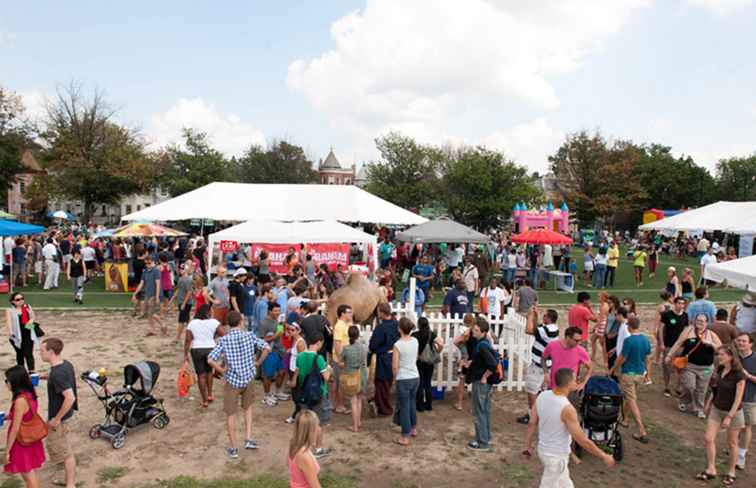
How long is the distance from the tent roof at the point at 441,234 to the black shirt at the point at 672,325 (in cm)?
837

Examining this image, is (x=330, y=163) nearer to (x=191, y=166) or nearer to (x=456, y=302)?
(x=191, y=166)

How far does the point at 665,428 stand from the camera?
22.9 feet

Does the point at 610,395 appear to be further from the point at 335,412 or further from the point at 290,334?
the point at 290,334

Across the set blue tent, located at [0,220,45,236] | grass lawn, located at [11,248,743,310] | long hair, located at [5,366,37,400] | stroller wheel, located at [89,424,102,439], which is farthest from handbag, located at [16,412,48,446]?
blue tent, located at [0,220,45,236]

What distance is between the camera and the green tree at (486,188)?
137 feet

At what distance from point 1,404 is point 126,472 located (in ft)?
10.0

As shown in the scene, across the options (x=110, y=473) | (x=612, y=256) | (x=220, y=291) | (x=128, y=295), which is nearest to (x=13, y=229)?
(x=128, y=295)

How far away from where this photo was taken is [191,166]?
5547 cm

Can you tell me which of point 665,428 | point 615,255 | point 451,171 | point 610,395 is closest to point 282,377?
point 610,395

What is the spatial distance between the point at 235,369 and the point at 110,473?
1.60m

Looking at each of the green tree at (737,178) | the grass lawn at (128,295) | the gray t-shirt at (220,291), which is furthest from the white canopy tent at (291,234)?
the green tree at (737,178)

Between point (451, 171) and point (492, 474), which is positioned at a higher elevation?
point (451, 171)

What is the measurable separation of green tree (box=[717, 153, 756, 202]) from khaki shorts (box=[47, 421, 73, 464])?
7013cm

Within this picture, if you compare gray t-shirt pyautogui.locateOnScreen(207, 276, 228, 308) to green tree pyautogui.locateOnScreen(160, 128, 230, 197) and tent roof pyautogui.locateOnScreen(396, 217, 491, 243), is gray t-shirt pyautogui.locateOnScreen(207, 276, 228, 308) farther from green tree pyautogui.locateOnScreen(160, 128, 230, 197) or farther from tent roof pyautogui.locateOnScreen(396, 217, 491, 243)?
green tree pyautogui.locateOnScreen(160, 128, 230, 197)
